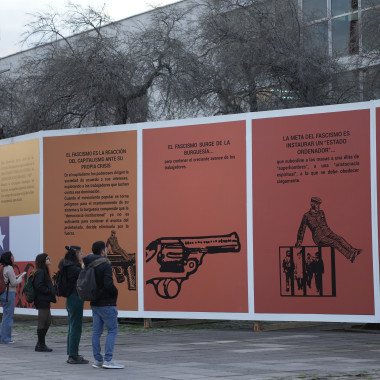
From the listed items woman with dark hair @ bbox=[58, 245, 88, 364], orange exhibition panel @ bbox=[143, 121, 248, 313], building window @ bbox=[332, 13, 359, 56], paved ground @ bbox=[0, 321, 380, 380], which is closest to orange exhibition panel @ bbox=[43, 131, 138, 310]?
orange exhibition panel @ bbox=[143, 121, 248, 313]

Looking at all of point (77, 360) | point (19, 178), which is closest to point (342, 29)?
point (19, 178)

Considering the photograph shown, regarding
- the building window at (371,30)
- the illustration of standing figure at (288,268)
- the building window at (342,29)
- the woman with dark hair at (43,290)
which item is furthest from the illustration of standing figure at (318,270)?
the building window at (342,29)

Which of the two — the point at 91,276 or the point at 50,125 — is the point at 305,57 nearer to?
the point at 50,125

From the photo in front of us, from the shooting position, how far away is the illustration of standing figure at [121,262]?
17.8m

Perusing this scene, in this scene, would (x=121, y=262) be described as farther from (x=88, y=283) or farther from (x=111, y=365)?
(x=111, y=365)

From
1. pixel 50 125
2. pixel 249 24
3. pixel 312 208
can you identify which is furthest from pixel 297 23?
pixel 312 208

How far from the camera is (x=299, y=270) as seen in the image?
1627cm

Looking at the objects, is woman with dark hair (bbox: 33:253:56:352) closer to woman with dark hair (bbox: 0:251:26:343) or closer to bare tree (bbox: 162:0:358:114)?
woman with dark hair (bbox: 0:251:26:343)

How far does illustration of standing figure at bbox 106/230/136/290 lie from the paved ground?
101 cm

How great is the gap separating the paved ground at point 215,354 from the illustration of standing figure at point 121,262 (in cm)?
101

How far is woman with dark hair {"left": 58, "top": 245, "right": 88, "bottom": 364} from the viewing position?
1240 centimetres

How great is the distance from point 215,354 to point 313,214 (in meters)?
4.04

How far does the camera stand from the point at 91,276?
38.7 ft

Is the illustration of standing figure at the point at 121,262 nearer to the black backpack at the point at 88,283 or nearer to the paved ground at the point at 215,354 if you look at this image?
the paved ground at the point at 215,354
